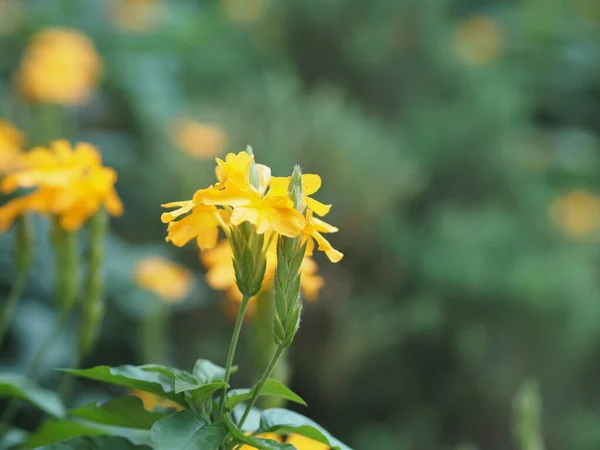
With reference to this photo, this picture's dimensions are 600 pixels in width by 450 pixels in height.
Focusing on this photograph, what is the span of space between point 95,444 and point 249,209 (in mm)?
226

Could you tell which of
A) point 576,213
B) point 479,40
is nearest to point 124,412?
point 576,213

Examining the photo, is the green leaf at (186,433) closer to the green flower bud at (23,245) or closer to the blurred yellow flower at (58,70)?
the green flower bud at (23,245)

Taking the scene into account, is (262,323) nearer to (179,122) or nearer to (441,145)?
(179,122)

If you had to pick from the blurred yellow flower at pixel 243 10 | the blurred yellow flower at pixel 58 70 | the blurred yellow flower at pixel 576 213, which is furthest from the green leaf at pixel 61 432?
the blurred yellow flower at pixel 243 10

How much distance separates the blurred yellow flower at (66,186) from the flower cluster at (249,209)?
0.81ft

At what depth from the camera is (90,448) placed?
1.99ft

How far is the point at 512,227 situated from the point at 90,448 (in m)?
2.17

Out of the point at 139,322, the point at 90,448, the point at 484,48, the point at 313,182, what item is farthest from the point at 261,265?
the point at 484,48

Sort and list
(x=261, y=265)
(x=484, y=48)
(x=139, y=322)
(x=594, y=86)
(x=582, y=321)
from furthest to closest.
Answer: (x=594, y=86), (x=484, y=48), (x=582, y=321), (x=139, y=322), (x=261, y=265)

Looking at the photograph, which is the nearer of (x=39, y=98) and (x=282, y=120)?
(x=39, y=98)

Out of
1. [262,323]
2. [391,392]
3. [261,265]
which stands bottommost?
[391,392]

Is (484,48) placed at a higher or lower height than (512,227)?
higher

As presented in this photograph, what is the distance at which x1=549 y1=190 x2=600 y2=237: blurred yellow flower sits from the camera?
2.73 meters

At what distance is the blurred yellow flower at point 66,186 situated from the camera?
860 mm
